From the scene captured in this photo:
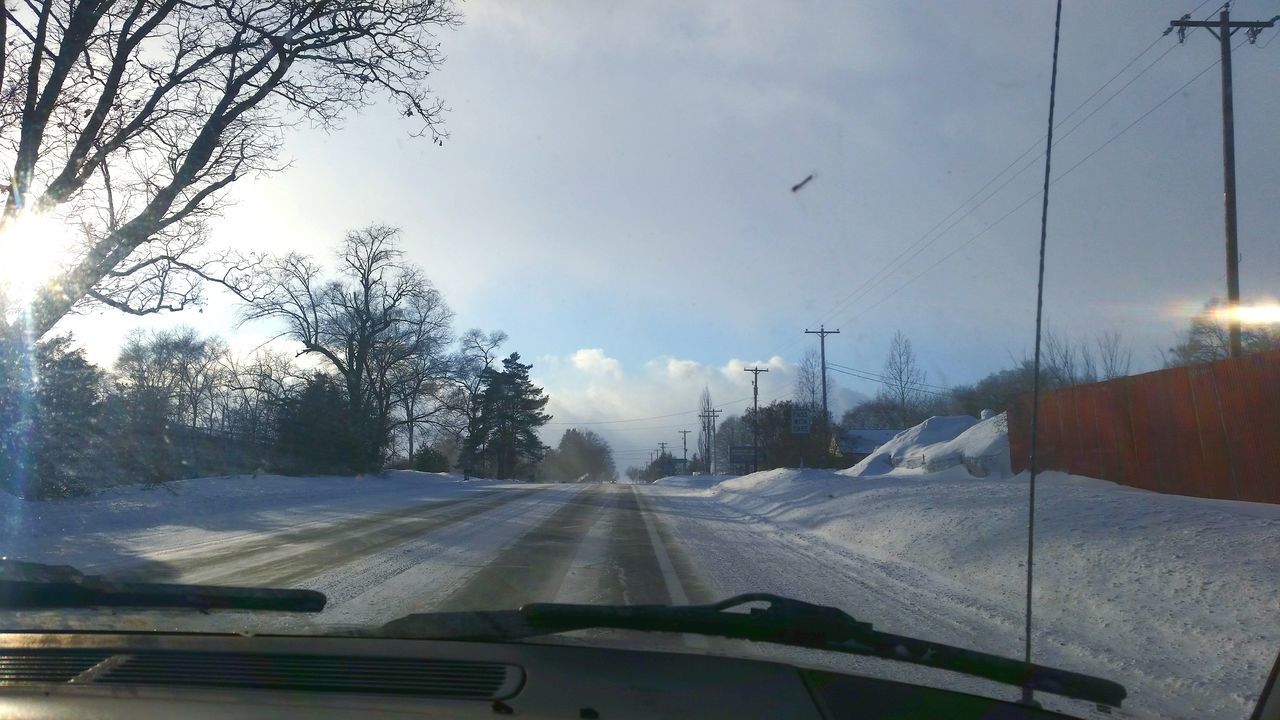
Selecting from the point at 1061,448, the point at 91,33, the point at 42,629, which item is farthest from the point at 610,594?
the point at 1061,448

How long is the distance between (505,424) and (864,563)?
74010mm

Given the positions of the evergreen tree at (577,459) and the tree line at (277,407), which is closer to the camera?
the tree line at (277,407)

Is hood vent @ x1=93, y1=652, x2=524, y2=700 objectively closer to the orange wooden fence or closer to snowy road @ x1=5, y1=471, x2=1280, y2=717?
snowy road @ x1=5, y1=471, x2=1280, y2=717

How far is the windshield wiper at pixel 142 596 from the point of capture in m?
4.12

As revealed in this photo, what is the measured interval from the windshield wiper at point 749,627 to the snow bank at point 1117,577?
2.69 metres

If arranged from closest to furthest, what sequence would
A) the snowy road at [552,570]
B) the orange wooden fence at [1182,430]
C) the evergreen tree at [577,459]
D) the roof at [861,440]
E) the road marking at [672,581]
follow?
the road marking at [672,581] → the snowy road at [552,570] → the orange wooden fence at [1182,430] → the roof at [861,440] → the evergreen tree at [577,459]

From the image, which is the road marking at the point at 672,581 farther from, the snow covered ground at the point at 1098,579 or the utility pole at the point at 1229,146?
the utility pole at the point at 1229,146

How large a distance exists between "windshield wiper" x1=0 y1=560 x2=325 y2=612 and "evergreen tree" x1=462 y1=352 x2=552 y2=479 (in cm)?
7713

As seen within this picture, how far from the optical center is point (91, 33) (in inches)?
589

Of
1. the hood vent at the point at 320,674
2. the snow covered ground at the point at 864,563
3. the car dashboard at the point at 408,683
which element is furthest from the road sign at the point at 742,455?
the hood vent at the point at 320,674

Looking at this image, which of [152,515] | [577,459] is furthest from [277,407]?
[577,459]

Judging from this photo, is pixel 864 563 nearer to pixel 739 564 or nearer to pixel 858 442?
pixel 739 564

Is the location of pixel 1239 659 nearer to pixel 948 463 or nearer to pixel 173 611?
pixel 173 611

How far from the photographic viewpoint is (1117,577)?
9648 millimetres
